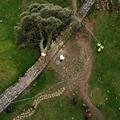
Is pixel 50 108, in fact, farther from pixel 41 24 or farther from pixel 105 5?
pixel 105 5

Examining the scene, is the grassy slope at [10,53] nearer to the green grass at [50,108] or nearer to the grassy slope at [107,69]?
the green grass at [50,108]

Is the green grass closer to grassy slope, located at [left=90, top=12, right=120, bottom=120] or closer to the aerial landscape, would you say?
the aerial landscape

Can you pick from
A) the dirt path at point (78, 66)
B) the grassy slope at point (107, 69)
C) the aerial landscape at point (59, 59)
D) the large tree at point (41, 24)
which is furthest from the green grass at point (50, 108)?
the large tree at point (41, 24)

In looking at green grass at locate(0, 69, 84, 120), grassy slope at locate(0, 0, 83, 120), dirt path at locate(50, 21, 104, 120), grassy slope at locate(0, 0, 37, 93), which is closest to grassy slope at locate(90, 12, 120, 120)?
dirt path at locate(50, 21, 104, 120)

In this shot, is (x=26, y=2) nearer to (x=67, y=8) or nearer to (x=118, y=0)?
(x=67, y=8)

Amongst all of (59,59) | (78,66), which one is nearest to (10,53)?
(59,59)

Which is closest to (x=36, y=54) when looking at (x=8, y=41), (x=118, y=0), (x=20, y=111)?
(x=8, y=41)

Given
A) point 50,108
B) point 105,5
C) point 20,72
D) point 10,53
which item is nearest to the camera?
point 50,108
